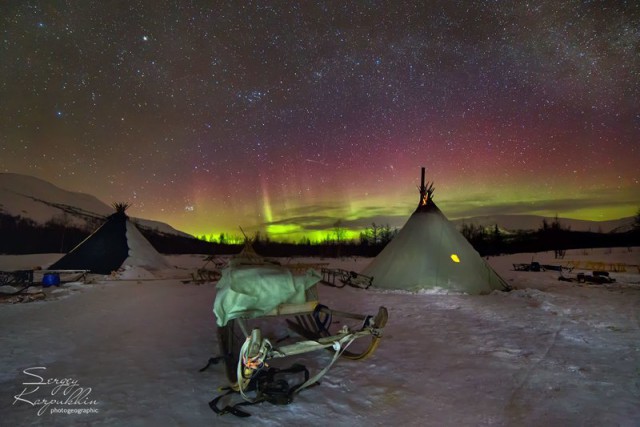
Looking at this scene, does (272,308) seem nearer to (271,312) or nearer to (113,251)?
(271,312)

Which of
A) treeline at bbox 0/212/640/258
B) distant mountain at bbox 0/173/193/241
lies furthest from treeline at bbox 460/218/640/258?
distant mountain at bbox 0/173/193/241

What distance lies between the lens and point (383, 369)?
514 cm

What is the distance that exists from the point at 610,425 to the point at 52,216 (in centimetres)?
9209

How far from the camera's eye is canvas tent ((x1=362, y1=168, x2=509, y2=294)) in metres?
Answer: 12.9

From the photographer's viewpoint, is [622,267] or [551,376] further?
[622,267]

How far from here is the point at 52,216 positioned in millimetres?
71438

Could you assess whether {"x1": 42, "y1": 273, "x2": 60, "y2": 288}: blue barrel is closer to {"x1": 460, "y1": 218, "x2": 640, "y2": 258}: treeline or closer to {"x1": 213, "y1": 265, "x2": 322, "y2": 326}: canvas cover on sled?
{"x1": 213, "y1": 265, "x2": 322, "y2": 326}: canvas cover on sled

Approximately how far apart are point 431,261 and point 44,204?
103 metres

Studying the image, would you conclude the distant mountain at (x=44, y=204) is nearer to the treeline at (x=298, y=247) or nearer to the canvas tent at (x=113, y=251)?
the treeline at (x=298, y=247)

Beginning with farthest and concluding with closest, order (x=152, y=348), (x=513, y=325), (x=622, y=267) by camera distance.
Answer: (x=622, y=267) → (x=513, y=325) → (x=152, y=348)

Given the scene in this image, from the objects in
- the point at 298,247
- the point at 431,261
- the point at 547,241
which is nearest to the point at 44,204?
the point at 298,247

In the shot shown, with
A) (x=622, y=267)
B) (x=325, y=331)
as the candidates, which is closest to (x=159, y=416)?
(x=325, y=331)

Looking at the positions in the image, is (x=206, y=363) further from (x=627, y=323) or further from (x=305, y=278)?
(x=627, y=323)

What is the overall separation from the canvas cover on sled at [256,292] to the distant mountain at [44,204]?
71396 millimetres
